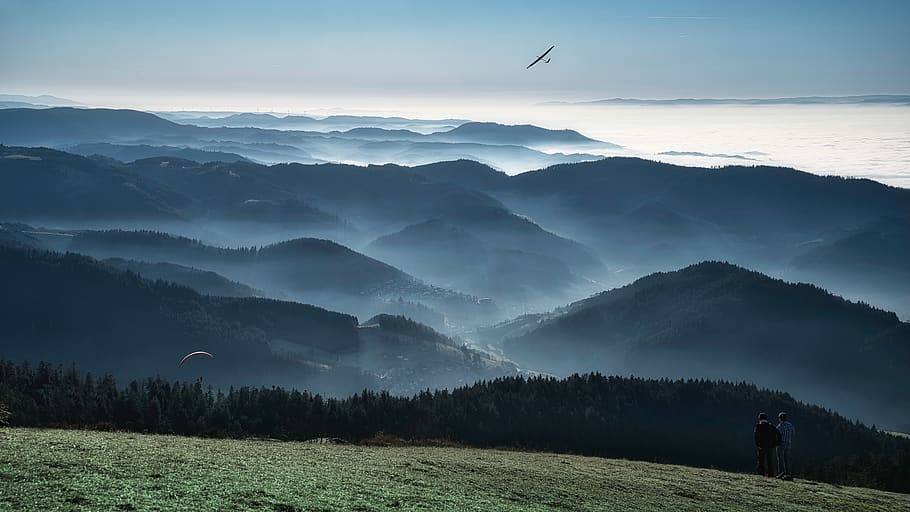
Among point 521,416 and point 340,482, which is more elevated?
point 340,482

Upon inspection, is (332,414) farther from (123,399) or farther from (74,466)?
(74,466)

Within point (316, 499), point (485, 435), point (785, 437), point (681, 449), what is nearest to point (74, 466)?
point (316, 499)

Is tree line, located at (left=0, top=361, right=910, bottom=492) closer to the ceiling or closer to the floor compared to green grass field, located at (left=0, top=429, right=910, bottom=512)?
closer to the floor

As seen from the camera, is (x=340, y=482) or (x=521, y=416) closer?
(x=340, y=482)

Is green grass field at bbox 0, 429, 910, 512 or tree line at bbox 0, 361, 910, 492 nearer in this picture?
green grass field at bbox 0, 429, 910, 512
